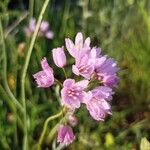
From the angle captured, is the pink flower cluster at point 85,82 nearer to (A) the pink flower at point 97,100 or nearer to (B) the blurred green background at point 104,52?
(A) the pink flower at point 97,100

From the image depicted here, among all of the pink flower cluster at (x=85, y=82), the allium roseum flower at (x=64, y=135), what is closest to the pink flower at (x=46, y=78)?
the pink flower cluster at (x=85, y=82)

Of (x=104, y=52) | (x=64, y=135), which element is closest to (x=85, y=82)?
(x=64, y=135)

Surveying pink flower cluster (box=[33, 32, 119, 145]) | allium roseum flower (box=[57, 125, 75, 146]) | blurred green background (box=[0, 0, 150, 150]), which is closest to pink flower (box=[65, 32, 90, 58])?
pink flower cluster (box=[33, 32, 119, 145])

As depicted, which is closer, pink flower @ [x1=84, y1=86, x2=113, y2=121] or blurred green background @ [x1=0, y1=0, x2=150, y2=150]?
pink flower @ [x1=84, y1=86, x2=113, y2=121]

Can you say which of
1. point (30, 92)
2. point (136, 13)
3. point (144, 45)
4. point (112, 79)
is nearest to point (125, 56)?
point (144, 45)

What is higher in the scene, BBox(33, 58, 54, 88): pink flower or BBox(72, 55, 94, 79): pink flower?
BBox(72, 55, 94, 79): pink flower

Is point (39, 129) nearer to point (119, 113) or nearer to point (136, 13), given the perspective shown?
point (119, 113)

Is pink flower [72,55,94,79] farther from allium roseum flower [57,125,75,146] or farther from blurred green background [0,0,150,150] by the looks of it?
blurred green background [0,0,150,150]
